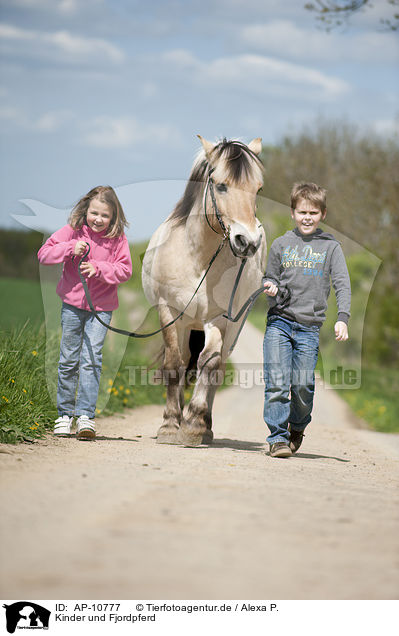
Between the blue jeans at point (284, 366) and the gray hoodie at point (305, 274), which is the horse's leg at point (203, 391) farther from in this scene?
the gray hoodie at point (305, 274)

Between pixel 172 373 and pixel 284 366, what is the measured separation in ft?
3.63

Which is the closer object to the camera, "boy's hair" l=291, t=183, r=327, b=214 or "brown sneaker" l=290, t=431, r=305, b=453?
"boy's hair" l=291, t=183, r=327, b=214

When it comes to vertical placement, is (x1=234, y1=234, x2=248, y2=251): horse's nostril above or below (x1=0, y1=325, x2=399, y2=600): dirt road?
above

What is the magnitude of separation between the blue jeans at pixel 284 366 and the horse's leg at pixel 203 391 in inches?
17.3

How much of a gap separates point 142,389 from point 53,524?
739 centimetres

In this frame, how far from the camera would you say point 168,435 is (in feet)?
18.8

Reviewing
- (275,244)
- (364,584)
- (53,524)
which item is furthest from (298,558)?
(275,244)

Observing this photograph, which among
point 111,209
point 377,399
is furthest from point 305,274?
point 377,399

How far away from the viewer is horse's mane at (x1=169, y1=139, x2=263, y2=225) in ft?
16.4

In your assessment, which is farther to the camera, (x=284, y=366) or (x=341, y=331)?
(x=284, y=366)

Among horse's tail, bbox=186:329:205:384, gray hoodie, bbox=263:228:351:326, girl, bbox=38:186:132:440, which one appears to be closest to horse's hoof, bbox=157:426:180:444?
girl, bbox=38:186:132:440

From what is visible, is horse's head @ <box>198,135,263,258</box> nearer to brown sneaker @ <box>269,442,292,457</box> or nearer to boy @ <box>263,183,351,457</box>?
boy @ <box>263,183,351,457</box>
